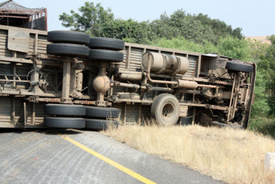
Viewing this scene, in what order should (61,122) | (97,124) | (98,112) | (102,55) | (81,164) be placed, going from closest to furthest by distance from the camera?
(81,164) → (61,122) → (97,124) → (98,112) → (102,55)

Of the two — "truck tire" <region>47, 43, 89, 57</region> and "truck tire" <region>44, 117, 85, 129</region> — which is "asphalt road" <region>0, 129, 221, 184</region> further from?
"truck tire" <region>47, 43, 89, 57</region>

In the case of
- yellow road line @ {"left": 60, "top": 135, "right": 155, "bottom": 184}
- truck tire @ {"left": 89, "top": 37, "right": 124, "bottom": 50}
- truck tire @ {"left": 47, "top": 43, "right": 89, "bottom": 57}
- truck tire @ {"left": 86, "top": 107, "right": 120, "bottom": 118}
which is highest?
truck tire @ {"left": 89, "top": 37, "right": 124, "bottom": 50}

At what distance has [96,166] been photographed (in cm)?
577

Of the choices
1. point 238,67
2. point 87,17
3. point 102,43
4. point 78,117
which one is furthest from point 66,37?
point 87,17

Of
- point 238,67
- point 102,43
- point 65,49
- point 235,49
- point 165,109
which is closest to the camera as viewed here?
point 65,49

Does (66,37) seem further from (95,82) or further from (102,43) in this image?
(95,82)

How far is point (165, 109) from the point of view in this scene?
41.3 ft

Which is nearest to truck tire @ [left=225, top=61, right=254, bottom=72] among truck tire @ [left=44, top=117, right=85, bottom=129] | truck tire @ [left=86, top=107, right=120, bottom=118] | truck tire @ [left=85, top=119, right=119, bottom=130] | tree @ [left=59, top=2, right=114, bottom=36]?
truck tire @ [left=86, top=107, right=120, bottom=118]

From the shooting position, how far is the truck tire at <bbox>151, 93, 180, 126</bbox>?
38.3 feet

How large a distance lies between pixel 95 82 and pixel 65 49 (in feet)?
5.17

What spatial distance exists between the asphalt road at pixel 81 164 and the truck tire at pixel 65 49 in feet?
8.96

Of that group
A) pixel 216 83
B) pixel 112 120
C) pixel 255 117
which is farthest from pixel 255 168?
pixel 255 117

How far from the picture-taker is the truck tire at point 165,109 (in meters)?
11.7

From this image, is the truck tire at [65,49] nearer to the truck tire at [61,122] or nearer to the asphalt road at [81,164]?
the truck tire at [61,122]
